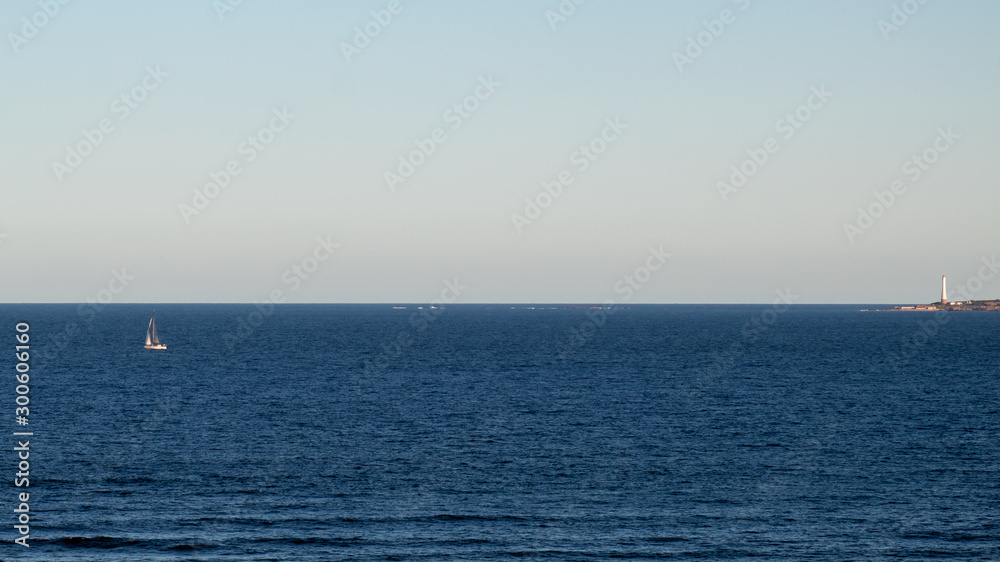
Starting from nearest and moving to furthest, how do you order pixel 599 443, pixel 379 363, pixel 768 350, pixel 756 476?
1. pixel 756 476
2. pixel 599 443
3. pixel 379 363
4. pixel 768 350

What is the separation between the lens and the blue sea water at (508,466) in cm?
4181

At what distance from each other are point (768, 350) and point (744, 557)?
433 ft

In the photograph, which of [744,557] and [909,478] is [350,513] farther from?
[909,478]

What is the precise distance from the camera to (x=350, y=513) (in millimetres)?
46594

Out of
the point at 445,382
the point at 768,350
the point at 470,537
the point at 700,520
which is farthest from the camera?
the point at 768,350

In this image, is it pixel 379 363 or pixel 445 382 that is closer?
pixel 445 382

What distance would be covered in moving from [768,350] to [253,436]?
11712 cm

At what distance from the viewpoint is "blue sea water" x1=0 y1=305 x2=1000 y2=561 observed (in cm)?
4181

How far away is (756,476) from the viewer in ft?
181

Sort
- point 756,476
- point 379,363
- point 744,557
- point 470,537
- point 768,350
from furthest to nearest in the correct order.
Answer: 1. point 768,350
2. point 379,363
3. point 756,476
4. point 470,537
5. point 744,557

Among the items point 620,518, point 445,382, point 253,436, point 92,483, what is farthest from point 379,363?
point 620,518

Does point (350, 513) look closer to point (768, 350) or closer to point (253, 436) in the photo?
point (253, 436)

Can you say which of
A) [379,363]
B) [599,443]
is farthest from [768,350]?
[599,443]

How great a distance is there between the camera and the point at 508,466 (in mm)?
57938
